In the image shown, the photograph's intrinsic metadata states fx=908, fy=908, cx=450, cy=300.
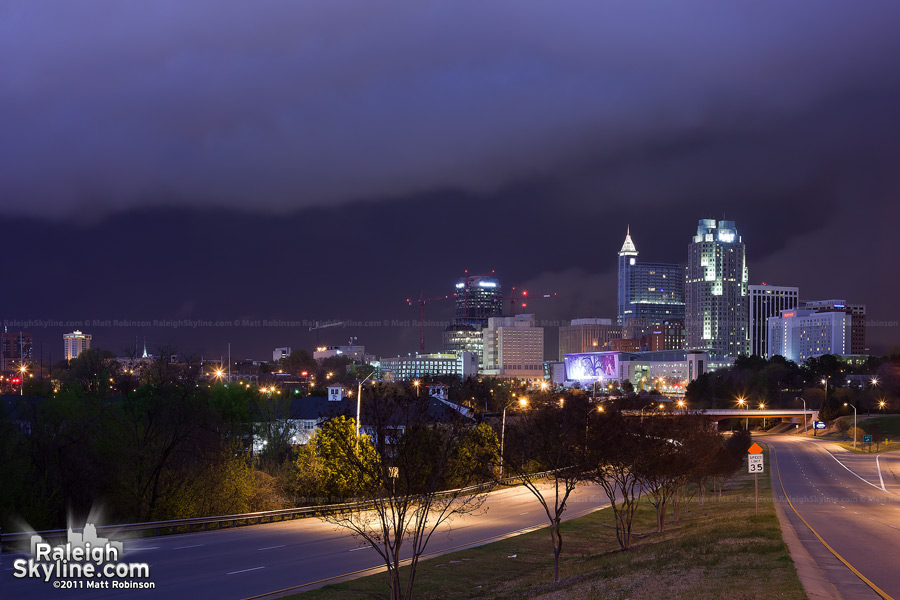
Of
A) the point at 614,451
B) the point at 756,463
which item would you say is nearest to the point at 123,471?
the point at 614,451

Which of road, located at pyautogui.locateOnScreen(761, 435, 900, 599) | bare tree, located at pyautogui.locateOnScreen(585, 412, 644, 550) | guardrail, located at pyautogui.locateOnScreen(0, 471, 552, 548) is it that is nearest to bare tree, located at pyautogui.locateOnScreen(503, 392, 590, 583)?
bare tree, located at pyautogui.locateOnScreen(585, 412, 644, 550)

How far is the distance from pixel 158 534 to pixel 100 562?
1168 centimetres

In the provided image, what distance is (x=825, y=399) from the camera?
192 meters

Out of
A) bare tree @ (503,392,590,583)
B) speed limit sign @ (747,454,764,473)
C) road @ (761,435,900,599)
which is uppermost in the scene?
bare tree @ (503,392,590,583)

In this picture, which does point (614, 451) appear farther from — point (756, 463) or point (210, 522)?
point (210, 522)

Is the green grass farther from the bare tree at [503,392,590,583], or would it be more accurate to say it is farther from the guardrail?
the guardrail

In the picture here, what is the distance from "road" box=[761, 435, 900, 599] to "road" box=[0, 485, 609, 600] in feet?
52.1

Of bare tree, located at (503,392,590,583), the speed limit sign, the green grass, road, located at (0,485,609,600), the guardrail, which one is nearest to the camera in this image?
the green grass

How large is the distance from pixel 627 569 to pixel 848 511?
1041 inches

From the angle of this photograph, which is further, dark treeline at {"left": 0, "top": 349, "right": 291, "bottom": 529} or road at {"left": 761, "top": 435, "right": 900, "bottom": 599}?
dark treeline at {"left": 0, "top": 349, "right": 291, "bottom": 529}

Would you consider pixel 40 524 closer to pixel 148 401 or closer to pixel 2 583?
pixel 2 583

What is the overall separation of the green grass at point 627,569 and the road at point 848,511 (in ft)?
5.25

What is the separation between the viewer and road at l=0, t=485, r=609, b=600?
97.6ft

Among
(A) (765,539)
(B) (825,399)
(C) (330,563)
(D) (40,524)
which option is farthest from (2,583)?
(B) (825,399)
